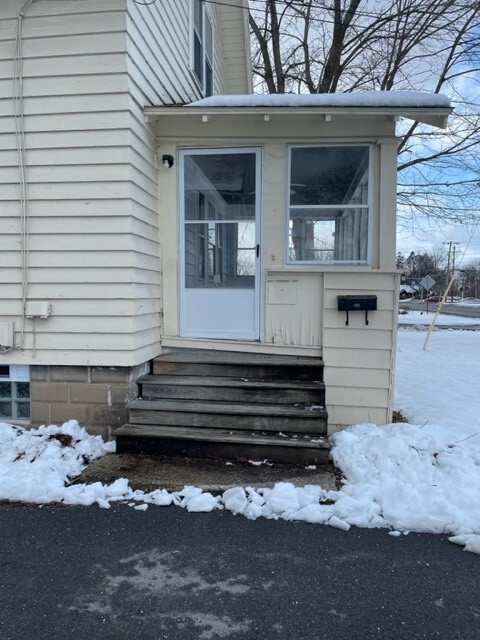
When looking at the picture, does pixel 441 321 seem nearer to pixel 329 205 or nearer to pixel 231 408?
pixel 329 205

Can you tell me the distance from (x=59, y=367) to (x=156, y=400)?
0.95 m

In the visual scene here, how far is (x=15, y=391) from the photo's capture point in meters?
4.25

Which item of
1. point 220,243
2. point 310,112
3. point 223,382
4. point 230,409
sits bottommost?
point 230,409

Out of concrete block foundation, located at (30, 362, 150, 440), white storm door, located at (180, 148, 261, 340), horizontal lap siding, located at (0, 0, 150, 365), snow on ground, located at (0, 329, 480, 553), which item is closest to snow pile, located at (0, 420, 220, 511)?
snow on ground, located at (0, 329, 480, 553)

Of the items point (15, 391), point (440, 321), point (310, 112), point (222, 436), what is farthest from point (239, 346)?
point (440, 321)

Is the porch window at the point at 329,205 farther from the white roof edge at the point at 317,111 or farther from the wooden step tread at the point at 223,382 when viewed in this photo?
the wooden step tread at the point at 223,382

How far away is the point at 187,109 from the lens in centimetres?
421

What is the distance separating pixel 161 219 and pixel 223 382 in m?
1.85

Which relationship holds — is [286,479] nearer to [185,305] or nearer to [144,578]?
[144,578]

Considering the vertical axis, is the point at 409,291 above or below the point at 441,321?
above

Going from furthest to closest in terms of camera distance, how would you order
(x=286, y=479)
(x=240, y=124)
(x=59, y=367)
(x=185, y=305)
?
(x=185, y=305)
(x=240, y=124)
(x=59, y=367)
(x=286, y=479)

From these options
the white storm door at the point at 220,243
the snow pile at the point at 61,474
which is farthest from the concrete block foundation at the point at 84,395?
the white storm door at the point at 220,243

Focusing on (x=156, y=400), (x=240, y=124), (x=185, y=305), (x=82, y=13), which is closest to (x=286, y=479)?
(x=156, y=400)

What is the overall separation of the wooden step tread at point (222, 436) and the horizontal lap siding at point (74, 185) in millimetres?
658
